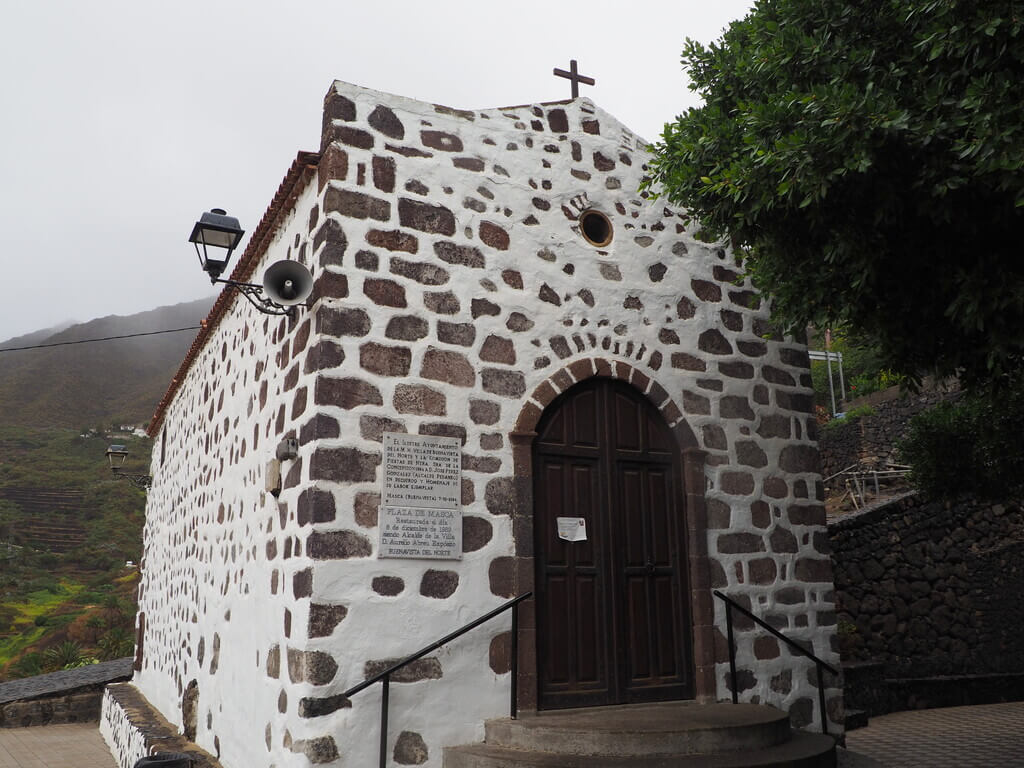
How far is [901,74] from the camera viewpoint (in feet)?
13.8

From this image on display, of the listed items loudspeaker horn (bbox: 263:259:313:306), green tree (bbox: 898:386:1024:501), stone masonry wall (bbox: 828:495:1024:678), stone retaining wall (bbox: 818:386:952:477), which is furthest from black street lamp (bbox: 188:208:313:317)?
stone retaining wall (bbox: 818:386:952:477)

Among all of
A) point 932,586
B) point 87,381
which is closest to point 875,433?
point 932,586

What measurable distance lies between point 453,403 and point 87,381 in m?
56.5

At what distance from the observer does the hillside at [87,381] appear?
47.2m

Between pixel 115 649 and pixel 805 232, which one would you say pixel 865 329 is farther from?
pixel 115 649

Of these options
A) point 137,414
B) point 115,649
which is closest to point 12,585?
point 115,649

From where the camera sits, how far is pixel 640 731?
431cm

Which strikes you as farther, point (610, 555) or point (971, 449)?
point (971, 449)

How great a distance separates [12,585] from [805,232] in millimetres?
29700

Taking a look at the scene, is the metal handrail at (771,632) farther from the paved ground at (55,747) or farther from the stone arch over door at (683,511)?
the paved ground at (55,747)

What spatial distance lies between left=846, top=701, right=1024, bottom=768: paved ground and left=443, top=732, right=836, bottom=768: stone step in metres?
1.20

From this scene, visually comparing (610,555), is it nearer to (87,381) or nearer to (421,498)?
(421,498)

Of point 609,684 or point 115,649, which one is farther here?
point 115,649

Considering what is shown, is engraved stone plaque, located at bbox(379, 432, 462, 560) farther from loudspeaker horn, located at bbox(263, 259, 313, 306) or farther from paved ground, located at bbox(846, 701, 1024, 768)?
paved ground, located at bbox(846, 701, 1024, 768)
